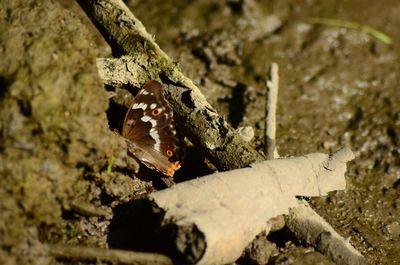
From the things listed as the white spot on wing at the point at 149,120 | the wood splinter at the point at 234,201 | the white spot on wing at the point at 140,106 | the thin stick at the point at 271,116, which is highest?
the thin stick at the point at 271,116

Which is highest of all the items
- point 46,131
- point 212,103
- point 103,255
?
point 212,103

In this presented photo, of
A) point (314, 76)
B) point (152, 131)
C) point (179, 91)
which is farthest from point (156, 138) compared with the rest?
point (314, 76)

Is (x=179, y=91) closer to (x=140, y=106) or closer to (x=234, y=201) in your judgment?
(x=140, y=106)

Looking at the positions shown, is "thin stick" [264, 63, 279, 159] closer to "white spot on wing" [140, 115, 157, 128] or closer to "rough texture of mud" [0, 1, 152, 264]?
"white spot on wing" [140, 115, 157, 128]

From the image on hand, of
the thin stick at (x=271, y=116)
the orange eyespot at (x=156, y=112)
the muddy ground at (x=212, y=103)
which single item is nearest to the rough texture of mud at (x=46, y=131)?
the muddy ground at (x=212, y=103)

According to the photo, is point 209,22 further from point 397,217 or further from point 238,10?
point 397,217

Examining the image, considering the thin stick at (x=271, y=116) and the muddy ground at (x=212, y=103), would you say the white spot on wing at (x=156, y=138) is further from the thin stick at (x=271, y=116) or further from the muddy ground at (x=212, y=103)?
the thin stick at (x=271, y=116)
